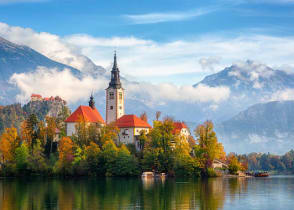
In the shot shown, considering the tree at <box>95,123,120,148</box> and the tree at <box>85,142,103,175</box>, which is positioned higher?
the tree at <box>95,123,120,148</box>

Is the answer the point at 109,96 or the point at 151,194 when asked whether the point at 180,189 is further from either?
the point at 109,96

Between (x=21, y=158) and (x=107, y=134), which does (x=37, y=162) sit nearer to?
(x=21, y=158)

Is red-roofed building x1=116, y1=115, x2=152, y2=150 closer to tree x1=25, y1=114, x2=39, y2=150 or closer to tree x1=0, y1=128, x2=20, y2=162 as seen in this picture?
tree x1=25, y1=114, x2=39, y2=150

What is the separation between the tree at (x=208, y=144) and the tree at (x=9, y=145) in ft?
147

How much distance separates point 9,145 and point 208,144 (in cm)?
4805

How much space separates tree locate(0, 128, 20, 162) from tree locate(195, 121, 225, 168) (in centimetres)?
4474

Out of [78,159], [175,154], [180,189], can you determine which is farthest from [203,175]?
[180,189]

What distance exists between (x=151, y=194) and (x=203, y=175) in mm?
43868

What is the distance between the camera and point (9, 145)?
397 ft

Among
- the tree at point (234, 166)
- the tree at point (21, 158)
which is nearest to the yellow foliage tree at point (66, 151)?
the tree at point (21, 158)

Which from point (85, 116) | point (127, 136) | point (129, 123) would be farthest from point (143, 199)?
point (85, 116)

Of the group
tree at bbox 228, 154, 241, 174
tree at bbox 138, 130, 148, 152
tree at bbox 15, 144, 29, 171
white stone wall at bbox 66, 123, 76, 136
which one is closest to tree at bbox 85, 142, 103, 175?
tree at bbox 138, 130, 148, 152

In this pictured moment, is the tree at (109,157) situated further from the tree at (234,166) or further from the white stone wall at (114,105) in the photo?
the white stone wall at (114,105)

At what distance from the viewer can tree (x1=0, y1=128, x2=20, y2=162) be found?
120m
